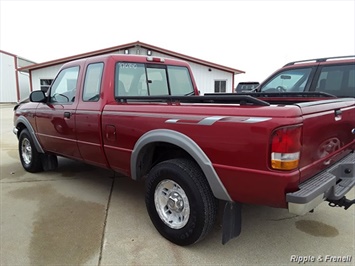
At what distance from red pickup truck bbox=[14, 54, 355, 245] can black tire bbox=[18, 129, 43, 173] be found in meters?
1.17

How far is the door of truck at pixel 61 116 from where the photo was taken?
4117 mm

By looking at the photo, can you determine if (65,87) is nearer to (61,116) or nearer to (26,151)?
(61,116)

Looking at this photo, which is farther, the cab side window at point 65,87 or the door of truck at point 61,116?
the cab side window at point 65,87

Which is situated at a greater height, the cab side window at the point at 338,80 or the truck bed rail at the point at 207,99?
the cab side window at the point at 338,80

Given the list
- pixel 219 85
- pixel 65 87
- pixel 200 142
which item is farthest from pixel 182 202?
pixel 219 85

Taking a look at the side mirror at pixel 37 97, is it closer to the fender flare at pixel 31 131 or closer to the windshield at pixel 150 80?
the fender flare at pixel 31 131

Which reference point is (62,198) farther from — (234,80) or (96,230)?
(234,80)

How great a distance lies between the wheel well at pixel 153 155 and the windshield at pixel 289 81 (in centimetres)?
350

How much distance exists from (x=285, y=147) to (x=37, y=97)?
3.85 m

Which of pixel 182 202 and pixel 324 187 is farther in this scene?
pixel 182 202

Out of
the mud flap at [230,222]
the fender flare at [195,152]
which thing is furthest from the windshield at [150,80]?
the mud flap at [230,222]

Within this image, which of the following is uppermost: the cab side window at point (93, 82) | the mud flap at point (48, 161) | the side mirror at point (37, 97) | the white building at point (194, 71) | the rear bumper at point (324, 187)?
the white building at point (194, 71)

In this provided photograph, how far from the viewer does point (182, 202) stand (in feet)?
9.26

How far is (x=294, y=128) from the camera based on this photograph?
2.10m
